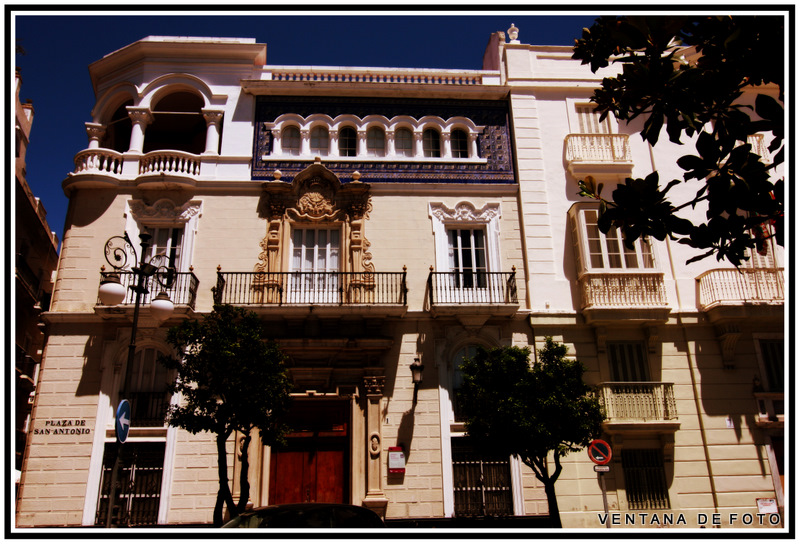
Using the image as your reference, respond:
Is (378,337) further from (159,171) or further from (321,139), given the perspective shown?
(159,171)

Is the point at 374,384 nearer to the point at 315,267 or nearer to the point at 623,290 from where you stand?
the point at 315,267

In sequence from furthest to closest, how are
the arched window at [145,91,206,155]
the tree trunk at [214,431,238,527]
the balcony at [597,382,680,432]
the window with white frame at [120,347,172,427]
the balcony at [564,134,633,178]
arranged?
the arched window at [145,91,206,155] < the balcony at [564,134,633,178] < the window with white frame at [120,347,172,427] < the balcony at [597,382,680,432] < the tree trunk at [214,431,238,527]

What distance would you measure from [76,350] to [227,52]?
9137 mm

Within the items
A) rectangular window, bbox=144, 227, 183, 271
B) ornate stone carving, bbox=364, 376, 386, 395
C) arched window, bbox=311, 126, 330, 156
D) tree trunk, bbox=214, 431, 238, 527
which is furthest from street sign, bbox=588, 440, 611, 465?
rectangular window, bbox=144, 227, 183, 271

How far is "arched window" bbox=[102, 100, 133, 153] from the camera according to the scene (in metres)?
16.7

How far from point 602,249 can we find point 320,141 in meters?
8.25

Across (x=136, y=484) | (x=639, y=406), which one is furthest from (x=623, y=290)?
(x=136, y=484)

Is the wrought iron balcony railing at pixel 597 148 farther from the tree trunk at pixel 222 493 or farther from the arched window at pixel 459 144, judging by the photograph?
the tree trunk at pixel 222 493

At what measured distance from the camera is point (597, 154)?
15.8m

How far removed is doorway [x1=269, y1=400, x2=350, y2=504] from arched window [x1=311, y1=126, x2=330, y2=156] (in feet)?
23.0

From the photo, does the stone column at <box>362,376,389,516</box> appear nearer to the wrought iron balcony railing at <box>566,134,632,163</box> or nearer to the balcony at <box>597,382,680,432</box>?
the balcony at <box>597,382,680,432</box>

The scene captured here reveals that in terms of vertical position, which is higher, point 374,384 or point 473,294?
point 473,294

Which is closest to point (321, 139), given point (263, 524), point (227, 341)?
point (227, 341)

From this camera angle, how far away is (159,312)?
30.1ft
